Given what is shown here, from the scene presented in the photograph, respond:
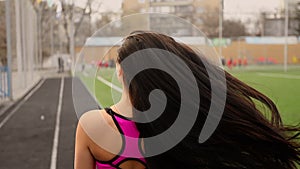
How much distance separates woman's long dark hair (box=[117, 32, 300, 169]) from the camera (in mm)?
1726

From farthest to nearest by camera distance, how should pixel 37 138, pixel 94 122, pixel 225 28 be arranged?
pixel 225 28 → pixel 37 138 → pixel 94 122

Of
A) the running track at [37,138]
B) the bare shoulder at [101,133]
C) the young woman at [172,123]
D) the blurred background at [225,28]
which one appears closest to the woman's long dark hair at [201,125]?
the young woman at [172,123]

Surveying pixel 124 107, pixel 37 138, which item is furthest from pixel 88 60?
pixel 37 138

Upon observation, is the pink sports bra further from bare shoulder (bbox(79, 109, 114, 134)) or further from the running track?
the running track

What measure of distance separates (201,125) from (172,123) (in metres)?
0.12

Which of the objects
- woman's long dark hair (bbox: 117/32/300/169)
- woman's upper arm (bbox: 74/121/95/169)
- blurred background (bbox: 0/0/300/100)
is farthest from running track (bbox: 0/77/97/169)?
blurred background (bbox: 0/0/300/100)

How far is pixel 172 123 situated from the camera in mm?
1747

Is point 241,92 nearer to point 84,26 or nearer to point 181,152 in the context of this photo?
point 181,152

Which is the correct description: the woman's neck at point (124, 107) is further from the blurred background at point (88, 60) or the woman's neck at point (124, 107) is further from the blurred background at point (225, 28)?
the blurred background at point (225, 28)

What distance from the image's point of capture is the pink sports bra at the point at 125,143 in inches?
68.7

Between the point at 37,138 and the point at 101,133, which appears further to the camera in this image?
the point at 37,138

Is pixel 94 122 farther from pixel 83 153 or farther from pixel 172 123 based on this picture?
pixel 172 123

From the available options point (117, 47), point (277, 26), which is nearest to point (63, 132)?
point (117, 47)

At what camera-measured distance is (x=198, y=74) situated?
1.76m
